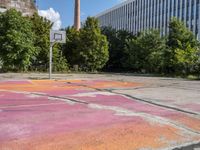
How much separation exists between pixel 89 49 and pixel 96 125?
113ft

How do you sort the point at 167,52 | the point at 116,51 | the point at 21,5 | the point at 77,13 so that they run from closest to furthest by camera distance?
the point at 167,52 < the point at 21,5 < the point at 116,51 < the point at 77,13

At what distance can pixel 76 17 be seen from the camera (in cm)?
6369

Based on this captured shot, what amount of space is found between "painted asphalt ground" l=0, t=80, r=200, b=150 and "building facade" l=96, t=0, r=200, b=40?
53541 mm

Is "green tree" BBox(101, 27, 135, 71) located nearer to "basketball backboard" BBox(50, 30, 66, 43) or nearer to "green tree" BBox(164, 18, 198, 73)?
"green tree" BBox(164, 18, 198, 73)

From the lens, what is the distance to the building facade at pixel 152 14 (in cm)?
6956

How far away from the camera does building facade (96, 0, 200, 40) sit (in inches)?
2739

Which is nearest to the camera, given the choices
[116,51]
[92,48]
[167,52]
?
[167,52]

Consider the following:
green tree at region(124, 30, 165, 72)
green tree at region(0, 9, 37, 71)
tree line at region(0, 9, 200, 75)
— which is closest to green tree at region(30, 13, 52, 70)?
tree line at region(0, 9, 200, 75)

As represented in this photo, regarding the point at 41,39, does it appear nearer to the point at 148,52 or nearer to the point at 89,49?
the point at 89,49

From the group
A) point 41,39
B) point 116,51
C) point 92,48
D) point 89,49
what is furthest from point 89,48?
point 116,51

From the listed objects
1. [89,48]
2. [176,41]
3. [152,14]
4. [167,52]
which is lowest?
[167,52]

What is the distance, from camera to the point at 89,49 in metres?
41.9

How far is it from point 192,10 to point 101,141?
6759cm

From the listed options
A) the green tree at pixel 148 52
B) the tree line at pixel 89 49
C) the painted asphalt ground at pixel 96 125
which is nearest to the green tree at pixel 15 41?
the tree line at pixel 89 49
